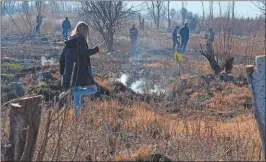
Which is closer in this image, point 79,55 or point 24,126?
point 24,126

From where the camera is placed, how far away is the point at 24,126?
142 inches

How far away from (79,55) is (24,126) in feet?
9.04

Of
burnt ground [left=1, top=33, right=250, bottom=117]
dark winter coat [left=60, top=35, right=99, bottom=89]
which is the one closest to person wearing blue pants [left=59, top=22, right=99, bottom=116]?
dark winter coat [left=60, top=35, right=99, bottom=89]

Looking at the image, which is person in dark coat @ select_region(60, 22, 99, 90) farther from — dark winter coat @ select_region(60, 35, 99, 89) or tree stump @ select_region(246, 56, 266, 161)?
tree stump @ select_region(246, 56, 266, 161)

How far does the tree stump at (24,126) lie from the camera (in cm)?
352

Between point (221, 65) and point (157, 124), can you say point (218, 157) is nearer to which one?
point (157, 124)

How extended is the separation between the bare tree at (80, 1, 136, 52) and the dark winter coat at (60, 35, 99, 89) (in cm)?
1819

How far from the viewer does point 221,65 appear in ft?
55.6

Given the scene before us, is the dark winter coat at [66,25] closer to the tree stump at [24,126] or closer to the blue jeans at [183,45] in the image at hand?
the blue jeans at [183,45]

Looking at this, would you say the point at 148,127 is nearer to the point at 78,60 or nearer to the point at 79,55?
the point at 78,60

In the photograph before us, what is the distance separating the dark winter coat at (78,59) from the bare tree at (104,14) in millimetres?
18193

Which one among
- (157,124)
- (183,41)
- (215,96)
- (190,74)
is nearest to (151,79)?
(190,74)

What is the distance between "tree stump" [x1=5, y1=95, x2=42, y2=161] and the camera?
11.6 ft

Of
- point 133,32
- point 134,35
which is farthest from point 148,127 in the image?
point 134,35
